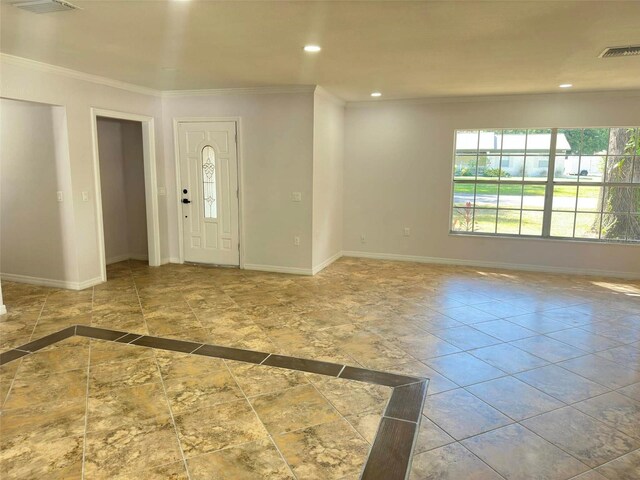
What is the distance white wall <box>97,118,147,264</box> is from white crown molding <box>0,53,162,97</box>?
79 cm

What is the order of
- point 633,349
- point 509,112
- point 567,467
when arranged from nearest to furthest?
point 567,467 < point 633,349 < point 509,112

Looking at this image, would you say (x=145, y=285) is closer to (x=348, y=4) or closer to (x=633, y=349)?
(x=348, y=4)

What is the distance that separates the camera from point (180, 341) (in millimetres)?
3541

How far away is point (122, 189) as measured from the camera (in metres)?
6.58

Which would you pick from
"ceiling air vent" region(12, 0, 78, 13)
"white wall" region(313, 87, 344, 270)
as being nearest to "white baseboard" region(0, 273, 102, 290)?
"white wall" region(313, 87, 344, 270)

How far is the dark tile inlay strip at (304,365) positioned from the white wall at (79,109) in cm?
303

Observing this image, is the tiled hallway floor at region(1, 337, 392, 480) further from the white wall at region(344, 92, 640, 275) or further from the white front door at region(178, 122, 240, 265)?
the white wall at region(344, 92, 640, 275)

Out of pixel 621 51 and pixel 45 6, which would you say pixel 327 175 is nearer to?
pixel 621 51

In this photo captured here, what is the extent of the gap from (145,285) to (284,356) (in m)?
2.66

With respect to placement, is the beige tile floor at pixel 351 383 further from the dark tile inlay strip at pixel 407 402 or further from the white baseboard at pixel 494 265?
the white baseboard at pixel 494 265

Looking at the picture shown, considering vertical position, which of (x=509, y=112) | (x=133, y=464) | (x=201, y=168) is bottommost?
(x=133, y=464)

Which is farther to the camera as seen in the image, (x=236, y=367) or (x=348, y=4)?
(x=236, y=367)

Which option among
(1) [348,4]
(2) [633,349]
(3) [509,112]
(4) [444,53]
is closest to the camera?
(1) [348,4]

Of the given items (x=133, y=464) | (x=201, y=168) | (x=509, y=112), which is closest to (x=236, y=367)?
(x=133, y=464)
